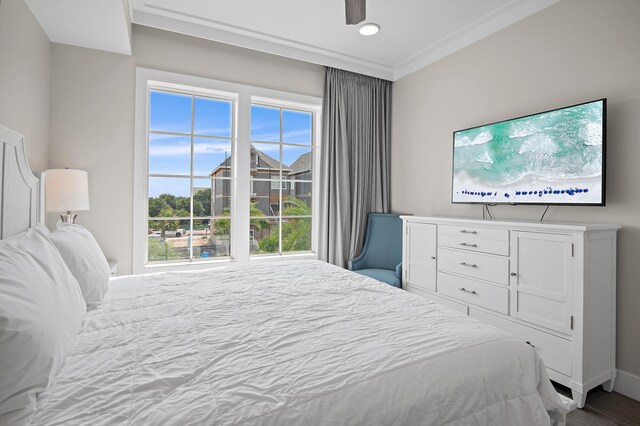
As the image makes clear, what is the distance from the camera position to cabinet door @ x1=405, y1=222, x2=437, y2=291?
2.94 metres

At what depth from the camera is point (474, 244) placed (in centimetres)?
255

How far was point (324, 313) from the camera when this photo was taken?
4.68 ft

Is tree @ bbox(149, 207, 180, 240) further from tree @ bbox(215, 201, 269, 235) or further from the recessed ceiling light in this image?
the recessed ceiling light

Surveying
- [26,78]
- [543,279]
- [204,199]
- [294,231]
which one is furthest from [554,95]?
[26,78]

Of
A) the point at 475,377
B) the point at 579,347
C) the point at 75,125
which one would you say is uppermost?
the point at 75,125

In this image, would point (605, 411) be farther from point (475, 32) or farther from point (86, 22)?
point (86, 22)

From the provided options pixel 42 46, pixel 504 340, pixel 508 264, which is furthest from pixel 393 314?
pixel 42 46

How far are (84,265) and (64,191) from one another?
1.06m

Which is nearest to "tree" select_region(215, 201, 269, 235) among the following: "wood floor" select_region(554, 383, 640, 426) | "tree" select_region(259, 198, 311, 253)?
"tree" select_region(259, 198, 311, 253)

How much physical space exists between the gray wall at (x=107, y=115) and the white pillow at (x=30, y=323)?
5.81ft

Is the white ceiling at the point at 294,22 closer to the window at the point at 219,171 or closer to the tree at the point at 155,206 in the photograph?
the window at the point at 219,171

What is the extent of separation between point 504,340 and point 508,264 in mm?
1307

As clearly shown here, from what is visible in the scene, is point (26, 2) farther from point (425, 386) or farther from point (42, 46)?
point (425, 386)

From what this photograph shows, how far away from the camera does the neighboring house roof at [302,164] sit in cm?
387
